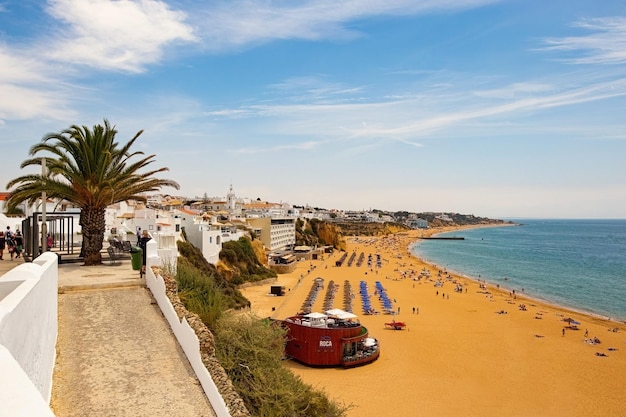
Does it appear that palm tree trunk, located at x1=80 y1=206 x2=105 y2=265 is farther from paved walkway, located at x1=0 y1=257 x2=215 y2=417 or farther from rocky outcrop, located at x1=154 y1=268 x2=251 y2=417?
rocky outcrop, located at x1=154 y1=268 x2=251 y2=417

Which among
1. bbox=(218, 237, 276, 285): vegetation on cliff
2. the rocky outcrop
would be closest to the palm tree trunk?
the rocky outcrop

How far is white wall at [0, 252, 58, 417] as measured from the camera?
2.42 meters

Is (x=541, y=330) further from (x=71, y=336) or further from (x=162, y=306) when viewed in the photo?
(x=71, y=336)

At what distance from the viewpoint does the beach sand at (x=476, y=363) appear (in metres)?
18.5

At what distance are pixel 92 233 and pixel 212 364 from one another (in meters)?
9.40

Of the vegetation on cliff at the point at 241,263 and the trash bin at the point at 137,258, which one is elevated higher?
the trash bin at the point at 137,258

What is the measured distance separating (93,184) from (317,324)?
1220 cm

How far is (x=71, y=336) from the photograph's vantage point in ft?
28.6

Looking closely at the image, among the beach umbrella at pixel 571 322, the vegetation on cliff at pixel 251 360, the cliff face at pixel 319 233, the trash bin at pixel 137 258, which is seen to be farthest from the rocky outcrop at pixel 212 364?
the cliff face at pixel 319 233

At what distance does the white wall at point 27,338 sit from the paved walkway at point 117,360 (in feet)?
1.19

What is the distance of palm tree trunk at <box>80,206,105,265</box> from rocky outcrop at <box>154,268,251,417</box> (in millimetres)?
6048

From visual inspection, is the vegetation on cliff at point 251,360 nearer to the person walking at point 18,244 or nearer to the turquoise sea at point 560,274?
the person walking at point 18,244

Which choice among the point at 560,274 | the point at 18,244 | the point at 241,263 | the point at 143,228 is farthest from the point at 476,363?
the point at 560,274

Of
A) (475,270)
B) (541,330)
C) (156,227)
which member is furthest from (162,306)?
(475,270)
